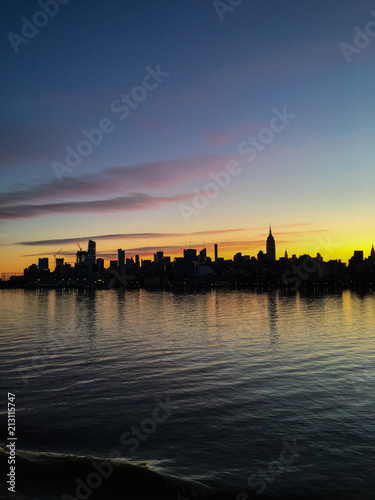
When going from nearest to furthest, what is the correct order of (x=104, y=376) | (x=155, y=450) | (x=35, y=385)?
(x=155, y=450)
(x=35, y=385)
(x=104, y=376)

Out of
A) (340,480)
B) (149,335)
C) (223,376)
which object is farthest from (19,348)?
(340,480)

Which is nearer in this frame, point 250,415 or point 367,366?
point 250,415

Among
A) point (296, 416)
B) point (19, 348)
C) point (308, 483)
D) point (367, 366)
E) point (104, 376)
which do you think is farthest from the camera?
point (19, 348)

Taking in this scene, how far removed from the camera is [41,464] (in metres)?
20.2

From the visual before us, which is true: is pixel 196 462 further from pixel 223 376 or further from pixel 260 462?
pixel 223 376

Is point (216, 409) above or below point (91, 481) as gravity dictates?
below

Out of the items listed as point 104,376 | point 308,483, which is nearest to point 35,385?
point 104,376

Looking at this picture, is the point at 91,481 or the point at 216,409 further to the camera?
the point at 216,409

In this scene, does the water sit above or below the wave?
below

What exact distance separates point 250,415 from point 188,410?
4.60m

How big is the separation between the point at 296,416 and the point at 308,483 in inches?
339

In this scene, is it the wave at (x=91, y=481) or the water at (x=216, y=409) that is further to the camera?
the water at (x=216, y=409)

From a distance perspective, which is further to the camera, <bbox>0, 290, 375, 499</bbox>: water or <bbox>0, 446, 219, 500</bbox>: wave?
<bbox>0, 290, 375, 499</bbox>: water

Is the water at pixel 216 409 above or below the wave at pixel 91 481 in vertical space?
below
